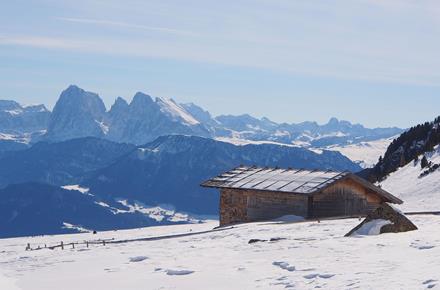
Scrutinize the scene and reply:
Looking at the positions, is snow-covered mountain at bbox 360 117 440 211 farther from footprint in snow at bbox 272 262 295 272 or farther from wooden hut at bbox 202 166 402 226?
footprint in snow at bbox 272 262 295 272

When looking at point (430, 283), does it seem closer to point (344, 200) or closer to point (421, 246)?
point (421, 246)

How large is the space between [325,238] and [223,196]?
21.3 metres

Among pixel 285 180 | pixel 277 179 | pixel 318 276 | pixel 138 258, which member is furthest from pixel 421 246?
pixel 277 179

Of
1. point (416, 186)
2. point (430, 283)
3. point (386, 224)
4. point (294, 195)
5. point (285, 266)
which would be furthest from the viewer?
point (416, 186)

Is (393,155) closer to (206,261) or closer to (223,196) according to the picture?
(223,196)

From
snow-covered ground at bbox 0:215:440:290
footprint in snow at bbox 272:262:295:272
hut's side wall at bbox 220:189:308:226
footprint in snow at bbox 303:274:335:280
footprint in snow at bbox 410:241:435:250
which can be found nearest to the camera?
snow-covered ground at bbox 0:215:440:290

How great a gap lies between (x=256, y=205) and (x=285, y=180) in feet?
8.05

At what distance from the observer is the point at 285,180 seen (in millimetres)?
45781

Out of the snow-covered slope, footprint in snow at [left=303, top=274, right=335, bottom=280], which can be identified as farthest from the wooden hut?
footprint in snow at [left=303, top=274, right=335, bottom=280]

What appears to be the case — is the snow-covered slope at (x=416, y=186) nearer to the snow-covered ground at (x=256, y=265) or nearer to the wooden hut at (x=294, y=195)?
the wooden hut at (x=294, y=195)

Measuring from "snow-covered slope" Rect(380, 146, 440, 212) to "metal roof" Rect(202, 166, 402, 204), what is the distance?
31.1 ft

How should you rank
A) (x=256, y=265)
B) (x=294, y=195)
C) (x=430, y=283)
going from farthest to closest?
(x=294, y=195) → (x=256, y=265) → (x=430, y=283)

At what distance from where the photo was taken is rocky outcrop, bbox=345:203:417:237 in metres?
26.7

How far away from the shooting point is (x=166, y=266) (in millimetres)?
23609
